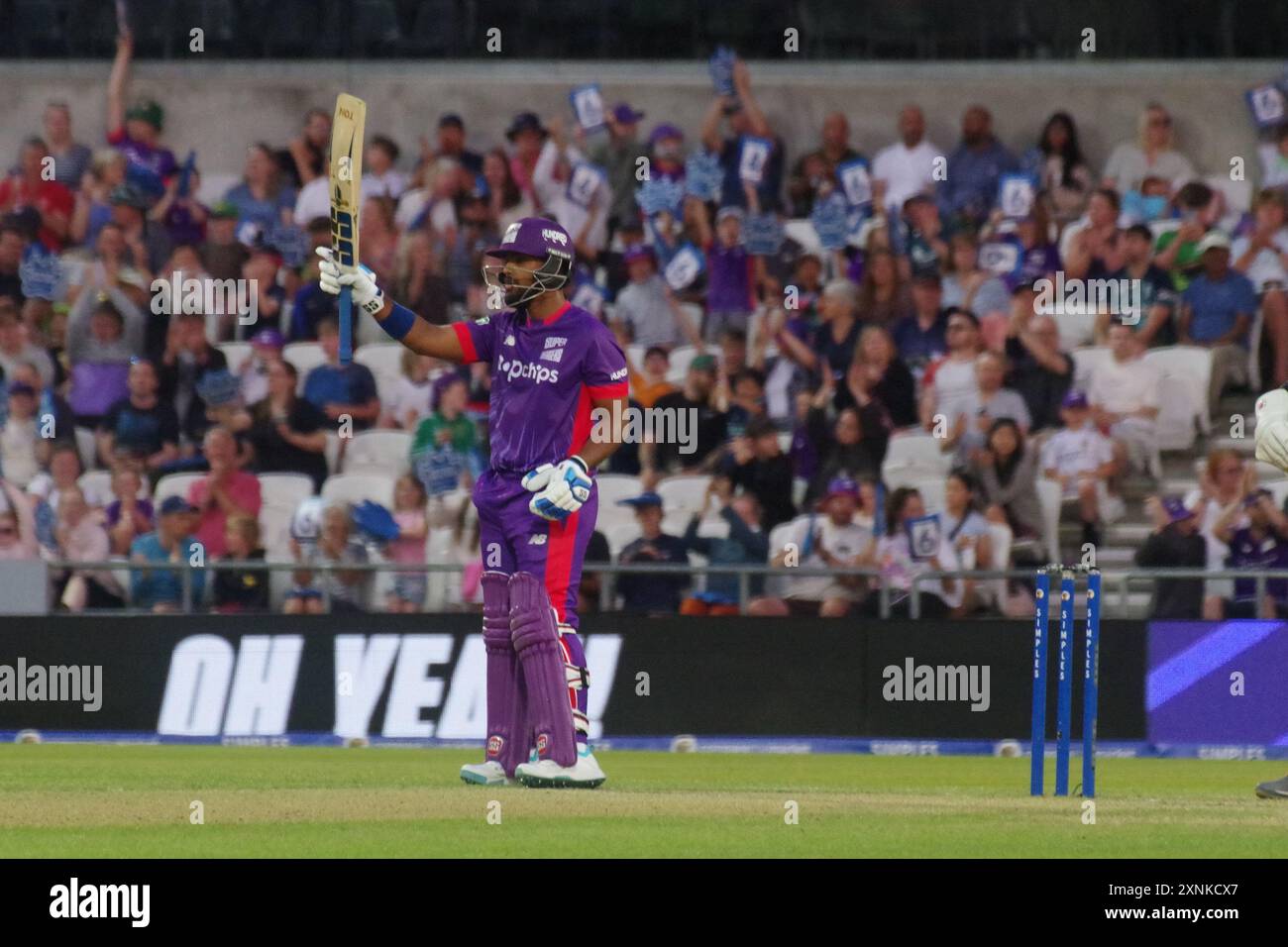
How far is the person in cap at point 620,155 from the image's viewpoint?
21.6 m

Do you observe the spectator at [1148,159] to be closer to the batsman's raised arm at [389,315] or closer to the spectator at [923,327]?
the spectator at [923,327]

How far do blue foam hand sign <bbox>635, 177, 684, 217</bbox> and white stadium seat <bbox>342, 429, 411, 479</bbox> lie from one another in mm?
3385

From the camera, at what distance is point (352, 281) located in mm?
10594

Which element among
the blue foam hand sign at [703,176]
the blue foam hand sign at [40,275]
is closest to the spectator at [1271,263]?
the blue foam hand sign at [703,176]

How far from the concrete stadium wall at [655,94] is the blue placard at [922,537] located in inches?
213

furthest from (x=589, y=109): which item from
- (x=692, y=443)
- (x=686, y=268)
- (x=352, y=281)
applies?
(x=352, y=281)

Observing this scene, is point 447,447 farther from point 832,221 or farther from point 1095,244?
point 1095,244

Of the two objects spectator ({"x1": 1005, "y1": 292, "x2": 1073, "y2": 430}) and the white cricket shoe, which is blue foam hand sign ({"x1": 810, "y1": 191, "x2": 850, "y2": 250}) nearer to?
spectator ({"x1": 1005, "y1": 292, "x2": 1073, "y2": 430})

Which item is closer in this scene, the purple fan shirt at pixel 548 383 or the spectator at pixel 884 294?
the purple fan shirt at pixel 548 383

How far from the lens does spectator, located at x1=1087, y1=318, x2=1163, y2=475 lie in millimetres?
19172

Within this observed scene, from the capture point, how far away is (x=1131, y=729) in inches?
683

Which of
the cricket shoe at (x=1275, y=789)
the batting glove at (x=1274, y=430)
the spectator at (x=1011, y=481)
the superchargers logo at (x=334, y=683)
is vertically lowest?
the superchargers logo at (x=334, y=683)

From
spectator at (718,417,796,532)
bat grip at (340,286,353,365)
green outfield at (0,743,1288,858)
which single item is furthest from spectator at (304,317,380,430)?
bat grip at (340,286,353,365)

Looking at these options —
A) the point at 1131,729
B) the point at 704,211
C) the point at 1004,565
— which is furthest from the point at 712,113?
the point at 1131,729
